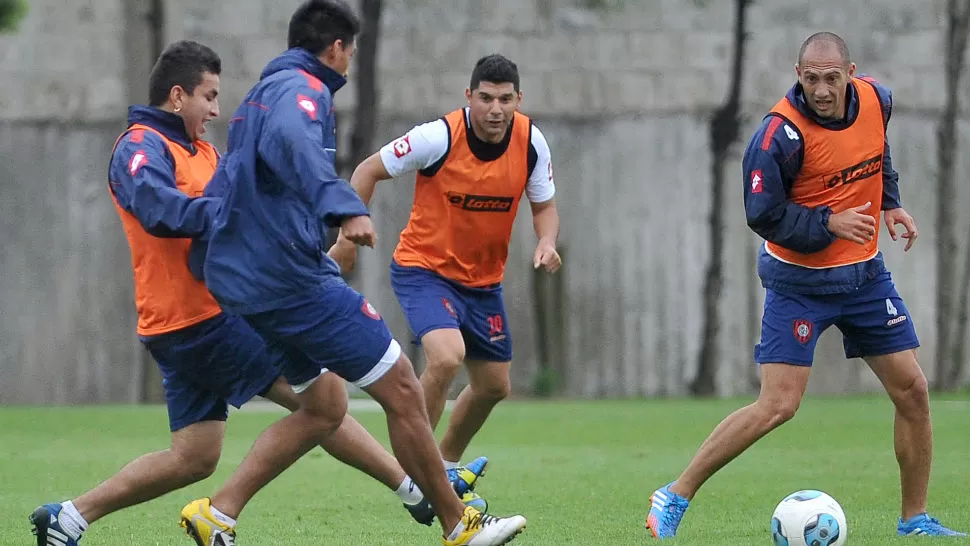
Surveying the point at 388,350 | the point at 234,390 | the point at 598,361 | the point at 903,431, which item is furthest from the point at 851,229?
the point at 598,361

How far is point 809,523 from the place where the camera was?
6.49 m

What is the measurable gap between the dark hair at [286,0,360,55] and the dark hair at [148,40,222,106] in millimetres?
766

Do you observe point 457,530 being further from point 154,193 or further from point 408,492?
point 154,193

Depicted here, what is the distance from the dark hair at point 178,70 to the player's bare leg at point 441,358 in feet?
7.15

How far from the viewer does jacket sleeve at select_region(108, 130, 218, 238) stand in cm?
638

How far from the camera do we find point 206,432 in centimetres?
683

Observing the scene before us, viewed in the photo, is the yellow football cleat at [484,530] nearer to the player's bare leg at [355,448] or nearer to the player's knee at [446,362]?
the player's bare leg at [355,448]

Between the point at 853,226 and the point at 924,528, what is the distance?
1494 millimetres

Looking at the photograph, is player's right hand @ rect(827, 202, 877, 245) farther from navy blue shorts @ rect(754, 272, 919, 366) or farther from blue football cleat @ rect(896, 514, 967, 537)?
blue football cleat @ rect(896, 514, 967, 537)

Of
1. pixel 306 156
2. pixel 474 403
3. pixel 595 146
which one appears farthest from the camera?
pixel 595 146

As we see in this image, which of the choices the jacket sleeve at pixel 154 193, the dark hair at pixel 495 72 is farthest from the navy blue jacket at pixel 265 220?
the dark hair at pixel 495 72

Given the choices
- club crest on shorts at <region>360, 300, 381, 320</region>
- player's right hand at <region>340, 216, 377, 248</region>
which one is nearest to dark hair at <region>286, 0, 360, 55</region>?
player's right hand at <region>340, 216, 377, 248</region>

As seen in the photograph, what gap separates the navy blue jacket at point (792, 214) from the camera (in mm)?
7254

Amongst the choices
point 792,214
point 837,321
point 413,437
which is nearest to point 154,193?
point 413,437
